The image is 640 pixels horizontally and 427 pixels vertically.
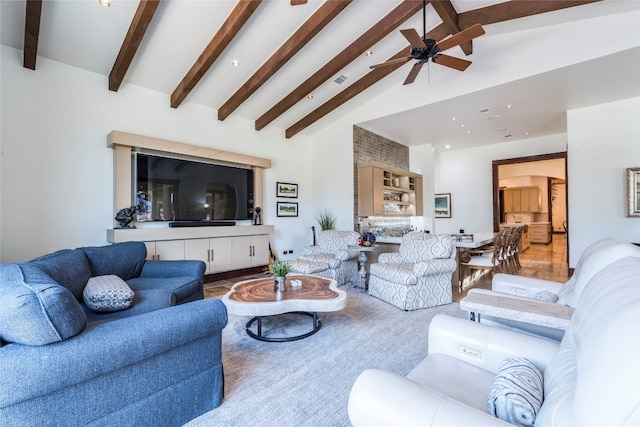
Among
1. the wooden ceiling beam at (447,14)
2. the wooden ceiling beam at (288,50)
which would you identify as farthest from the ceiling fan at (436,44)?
the wooden ceiling beam at (288,50)

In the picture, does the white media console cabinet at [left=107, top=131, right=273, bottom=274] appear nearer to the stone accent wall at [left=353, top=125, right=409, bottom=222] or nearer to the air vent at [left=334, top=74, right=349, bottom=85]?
the stone accent wall at [left=353, top=125, right=409, bottom=222]

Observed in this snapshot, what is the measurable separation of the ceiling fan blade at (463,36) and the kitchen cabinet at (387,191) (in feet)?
9.60

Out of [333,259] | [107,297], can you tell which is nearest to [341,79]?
[333,259]

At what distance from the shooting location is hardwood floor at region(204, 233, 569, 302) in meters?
4.62

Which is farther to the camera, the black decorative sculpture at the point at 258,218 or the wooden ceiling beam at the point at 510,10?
the black decorative sculpture at the point at 258,218

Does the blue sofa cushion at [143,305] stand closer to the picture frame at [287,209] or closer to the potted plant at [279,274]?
the potted plant at [279,274]

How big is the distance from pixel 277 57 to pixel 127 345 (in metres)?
4.27

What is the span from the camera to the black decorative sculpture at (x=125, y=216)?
13.9 ft

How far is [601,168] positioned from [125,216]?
839 centimetres

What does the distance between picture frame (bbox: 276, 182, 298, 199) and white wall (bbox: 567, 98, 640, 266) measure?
5742 mm

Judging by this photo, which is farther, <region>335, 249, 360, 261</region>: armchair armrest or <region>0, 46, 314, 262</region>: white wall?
<region>335, 249, 360, 261</region>: armchair armrest

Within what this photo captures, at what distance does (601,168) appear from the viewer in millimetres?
5379

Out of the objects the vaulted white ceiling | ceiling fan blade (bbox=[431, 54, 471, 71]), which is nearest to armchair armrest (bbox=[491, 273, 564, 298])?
ceiling fan blade (bbox=[431, 54, 471, 71])

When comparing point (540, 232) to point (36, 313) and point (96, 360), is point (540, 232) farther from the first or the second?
point (36, 313)
